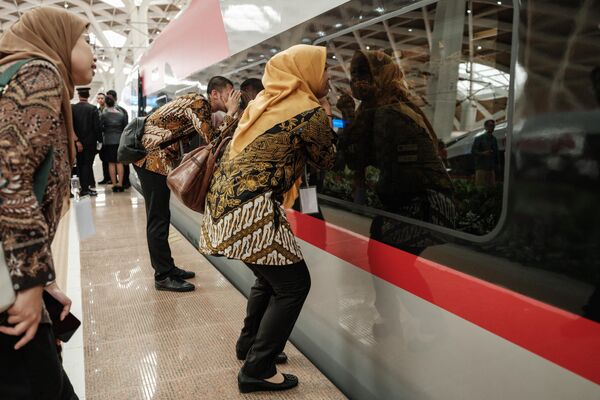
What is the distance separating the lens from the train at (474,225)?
127cm

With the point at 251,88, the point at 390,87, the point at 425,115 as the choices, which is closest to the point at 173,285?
the point at 251,88

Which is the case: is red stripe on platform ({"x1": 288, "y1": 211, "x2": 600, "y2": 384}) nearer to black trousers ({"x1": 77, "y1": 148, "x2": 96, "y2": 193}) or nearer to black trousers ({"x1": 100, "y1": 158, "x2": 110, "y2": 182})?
black trousers ({"x1": 77, "y1": 148, "x2": 96, "y2": 193})

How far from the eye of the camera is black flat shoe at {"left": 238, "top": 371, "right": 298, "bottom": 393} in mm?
2153

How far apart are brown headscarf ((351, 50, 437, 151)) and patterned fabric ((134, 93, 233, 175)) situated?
1.07 metres

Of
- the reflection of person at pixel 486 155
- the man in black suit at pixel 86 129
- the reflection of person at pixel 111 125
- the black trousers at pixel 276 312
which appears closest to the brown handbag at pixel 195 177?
the black trousers at pixel 276 312

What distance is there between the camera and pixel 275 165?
1872mm

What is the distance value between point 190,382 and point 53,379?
1.21 meters

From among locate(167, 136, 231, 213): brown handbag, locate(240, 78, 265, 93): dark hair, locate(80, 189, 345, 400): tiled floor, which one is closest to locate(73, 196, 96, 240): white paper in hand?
locate(167, 136, 231, 213): brown handbag

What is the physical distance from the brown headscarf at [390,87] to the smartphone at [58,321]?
4.25 feet

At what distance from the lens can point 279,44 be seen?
112 inches

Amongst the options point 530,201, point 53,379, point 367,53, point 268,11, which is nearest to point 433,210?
point 530,201

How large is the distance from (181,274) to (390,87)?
2.35m

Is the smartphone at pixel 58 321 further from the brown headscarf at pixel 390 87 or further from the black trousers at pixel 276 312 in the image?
the brown headscarf at pixel 390 87

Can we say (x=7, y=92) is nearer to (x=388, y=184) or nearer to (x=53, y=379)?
(x=53, y=379)
